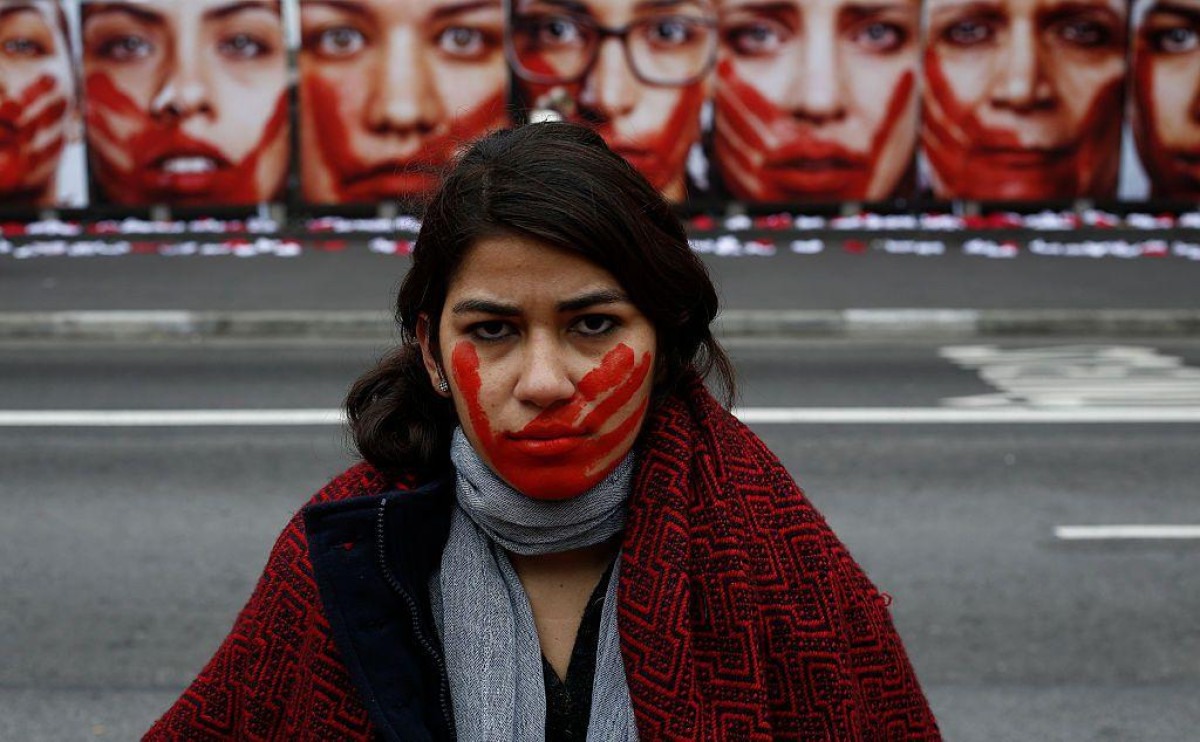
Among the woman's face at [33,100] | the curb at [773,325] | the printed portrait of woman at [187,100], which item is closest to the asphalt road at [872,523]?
the curb at [773,325]

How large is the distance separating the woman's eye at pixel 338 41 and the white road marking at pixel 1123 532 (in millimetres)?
11870

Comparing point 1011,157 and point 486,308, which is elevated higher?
point 486,308

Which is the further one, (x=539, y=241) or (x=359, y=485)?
(x=359, y=485)

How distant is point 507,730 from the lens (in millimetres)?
1793

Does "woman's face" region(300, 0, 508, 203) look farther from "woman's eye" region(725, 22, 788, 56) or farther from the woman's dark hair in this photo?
the woman's dark hair

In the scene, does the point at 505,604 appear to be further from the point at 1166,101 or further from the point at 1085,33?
the point at 1166,101

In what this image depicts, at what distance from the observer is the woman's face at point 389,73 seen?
642 inches

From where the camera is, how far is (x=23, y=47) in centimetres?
1642

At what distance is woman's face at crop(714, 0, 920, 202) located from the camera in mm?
16344

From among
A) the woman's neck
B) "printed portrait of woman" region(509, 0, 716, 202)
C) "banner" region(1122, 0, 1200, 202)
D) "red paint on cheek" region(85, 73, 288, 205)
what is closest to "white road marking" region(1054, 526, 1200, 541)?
the woman's neck

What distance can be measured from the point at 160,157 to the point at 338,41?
2423mm

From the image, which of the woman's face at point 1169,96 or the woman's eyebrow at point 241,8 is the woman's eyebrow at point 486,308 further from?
the woman's face at point 1169,96

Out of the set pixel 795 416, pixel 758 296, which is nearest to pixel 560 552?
pixel 795 416

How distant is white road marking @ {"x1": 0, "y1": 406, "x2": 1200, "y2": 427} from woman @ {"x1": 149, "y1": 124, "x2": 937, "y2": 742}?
6.48 meters
